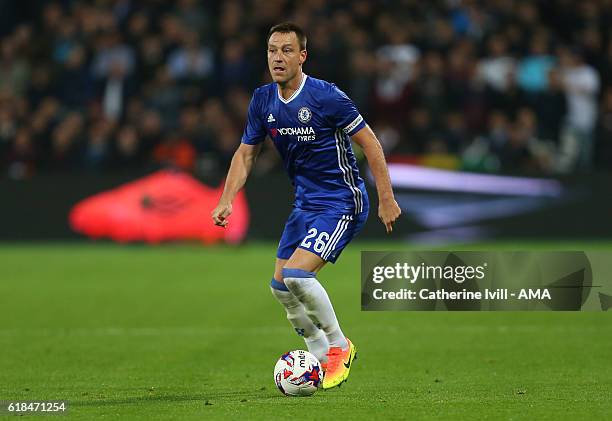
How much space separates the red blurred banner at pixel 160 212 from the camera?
2022cm

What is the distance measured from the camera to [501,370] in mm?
8805

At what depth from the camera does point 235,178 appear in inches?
318

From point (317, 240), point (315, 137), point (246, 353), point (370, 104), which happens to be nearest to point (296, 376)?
point (317, 240)

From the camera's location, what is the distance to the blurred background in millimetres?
19953

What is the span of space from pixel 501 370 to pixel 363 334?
2.59 metres

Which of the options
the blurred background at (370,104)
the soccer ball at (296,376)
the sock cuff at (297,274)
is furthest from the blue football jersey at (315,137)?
the blurred background at (370,104)

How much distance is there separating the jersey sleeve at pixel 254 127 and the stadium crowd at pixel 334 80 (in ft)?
39.6

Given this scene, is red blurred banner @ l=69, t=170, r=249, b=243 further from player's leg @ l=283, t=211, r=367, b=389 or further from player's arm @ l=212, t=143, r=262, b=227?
player's leg @ l=283, t=211, r=367, b=389

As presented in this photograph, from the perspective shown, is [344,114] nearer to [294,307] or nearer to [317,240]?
[317,240]

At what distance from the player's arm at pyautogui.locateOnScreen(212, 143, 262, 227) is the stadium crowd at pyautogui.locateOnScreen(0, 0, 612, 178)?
1208 cm

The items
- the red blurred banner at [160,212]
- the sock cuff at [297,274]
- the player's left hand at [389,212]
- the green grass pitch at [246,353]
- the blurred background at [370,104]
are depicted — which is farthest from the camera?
the red blurred banner at [160,212]

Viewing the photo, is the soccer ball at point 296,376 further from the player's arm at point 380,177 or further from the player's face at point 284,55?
the player's face at point 284,55

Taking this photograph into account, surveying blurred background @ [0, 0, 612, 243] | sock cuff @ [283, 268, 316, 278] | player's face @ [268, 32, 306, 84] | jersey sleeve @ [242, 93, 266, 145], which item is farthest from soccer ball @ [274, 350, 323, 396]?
blurred background @ [0, 0, 612, 243]

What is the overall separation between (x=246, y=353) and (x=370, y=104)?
1131cm
